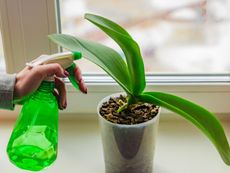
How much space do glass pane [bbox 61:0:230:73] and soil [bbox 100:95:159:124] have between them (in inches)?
6.9

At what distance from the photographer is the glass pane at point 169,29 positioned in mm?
872

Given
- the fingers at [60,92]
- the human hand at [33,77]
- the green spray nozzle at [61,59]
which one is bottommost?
the fingers at [60,92]

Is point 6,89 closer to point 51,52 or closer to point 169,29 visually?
point 51,52

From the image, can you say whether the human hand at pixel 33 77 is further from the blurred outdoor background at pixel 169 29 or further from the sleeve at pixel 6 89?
the blurred outdoor background at pixel 169 29

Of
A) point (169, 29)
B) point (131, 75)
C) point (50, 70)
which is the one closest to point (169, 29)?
point (169, 29)

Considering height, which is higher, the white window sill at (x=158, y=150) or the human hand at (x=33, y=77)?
the human hand at (x=33, y=77)

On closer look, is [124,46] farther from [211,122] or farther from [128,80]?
[211,122]

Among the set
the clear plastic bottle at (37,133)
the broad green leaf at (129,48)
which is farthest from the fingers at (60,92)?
the broad green leaf at (129,48)

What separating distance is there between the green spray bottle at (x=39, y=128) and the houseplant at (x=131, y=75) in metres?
0.06

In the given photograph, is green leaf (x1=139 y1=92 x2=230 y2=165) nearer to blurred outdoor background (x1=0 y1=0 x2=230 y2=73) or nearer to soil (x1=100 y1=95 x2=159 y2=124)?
soil (x1=100 y1=95 x2=159 y2=124)

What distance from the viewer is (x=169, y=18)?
0.89 m

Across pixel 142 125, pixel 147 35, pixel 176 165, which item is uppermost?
pixel 147 35

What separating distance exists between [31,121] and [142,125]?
0.19m

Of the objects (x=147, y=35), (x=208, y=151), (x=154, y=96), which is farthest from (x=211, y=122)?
(x=147, y=35)
